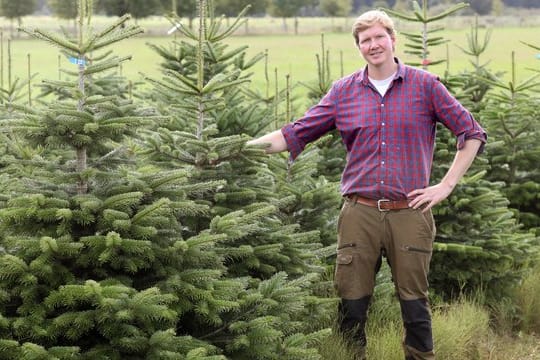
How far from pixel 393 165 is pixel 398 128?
0.24 meters

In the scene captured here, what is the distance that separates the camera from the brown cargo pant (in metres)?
4.68

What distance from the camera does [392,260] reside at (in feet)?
15.6

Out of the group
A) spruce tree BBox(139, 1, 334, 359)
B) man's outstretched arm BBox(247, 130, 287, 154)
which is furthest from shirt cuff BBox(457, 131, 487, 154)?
spruce tree BBox(139, 1, 334, 359)

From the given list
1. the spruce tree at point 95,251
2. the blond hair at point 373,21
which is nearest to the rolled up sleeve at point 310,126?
the blond hair at point 373,21

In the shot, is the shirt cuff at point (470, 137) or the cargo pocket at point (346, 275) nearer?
the shirt cuff at point (470, 137)

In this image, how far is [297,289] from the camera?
4.45 metres

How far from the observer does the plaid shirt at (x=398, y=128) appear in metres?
4.64

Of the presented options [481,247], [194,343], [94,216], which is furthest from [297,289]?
[481,247]

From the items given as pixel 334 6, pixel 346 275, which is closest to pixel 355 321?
pixel 346 275

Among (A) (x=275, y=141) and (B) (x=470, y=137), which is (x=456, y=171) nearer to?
(B) (x=470, y=137)

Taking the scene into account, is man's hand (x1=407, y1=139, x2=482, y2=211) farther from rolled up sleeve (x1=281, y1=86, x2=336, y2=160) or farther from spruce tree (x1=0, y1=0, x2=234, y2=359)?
spruce tree (x1=0, y1=0, x2=234, y2=359)

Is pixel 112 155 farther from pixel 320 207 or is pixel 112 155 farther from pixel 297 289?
pixel 320 207

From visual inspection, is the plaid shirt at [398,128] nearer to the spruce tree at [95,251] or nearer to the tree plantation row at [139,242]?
the tree plantation row at [139,242]

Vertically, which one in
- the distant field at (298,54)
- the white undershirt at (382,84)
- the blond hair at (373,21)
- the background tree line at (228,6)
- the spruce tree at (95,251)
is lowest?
the spruce tree at (95,251)
